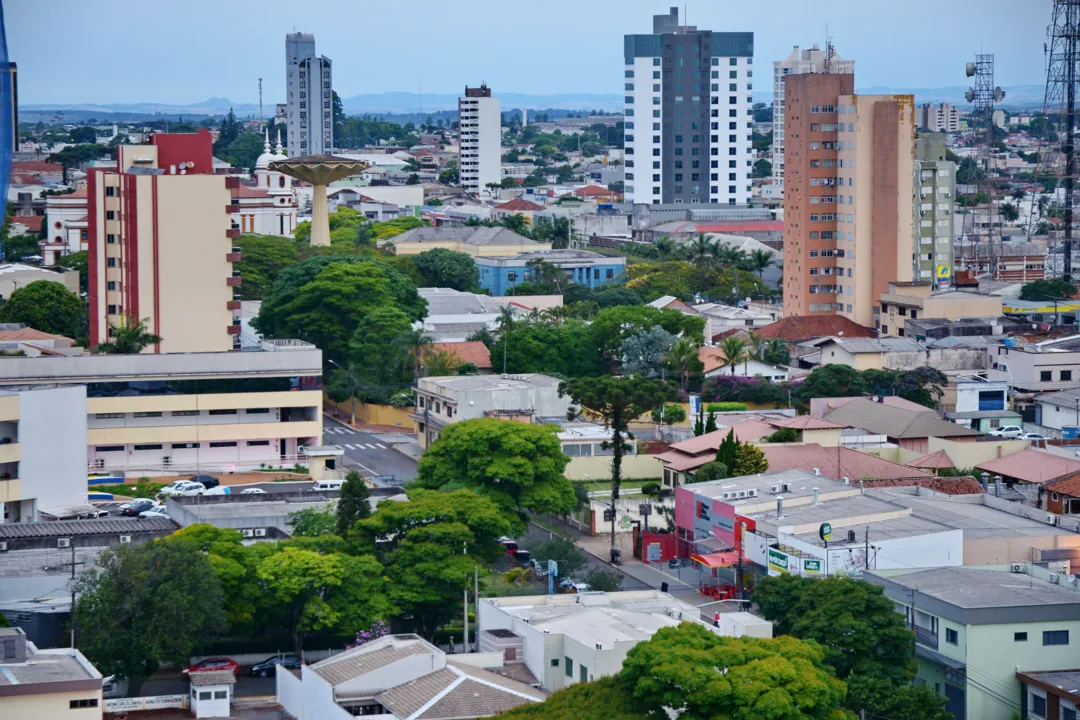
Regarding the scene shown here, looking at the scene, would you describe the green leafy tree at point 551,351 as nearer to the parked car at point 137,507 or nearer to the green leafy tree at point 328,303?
the green leafy tree at point 328,303

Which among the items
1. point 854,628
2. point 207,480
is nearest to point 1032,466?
point 854,628

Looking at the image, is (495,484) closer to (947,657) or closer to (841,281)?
(947,657)

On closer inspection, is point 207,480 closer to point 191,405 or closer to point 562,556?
point 191,405

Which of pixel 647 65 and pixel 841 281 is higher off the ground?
pixel 647 65

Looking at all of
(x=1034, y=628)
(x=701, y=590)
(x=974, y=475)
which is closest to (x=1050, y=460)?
(x=974, y=475)

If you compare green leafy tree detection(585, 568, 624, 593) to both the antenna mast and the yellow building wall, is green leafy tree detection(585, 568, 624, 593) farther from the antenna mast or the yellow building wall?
the antenna mast

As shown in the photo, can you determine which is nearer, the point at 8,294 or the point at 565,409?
the point at 565,409

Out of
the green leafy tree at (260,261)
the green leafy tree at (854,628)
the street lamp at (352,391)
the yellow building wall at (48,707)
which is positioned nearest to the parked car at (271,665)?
the yellow building wall at (48,707)
